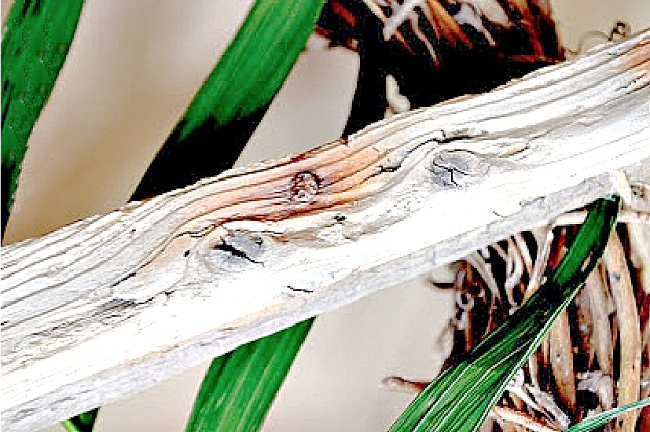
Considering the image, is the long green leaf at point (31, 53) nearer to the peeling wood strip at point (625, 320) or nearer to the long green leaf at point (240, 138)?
the long green leaf at point (240, 138)

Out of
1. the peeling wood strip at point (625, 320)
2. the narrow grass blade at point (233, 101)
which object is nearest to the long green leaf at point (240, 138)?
the narrow grass blade at point (233, 101)

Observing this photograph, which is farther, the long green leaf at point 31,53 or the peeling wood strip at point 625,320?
the peeling wood strip at point 625,320

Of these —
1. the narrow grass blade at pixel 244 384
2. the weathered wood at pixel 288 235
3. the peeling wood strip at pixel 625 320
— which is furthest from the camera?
the peeling wood strip at pixel 625 320

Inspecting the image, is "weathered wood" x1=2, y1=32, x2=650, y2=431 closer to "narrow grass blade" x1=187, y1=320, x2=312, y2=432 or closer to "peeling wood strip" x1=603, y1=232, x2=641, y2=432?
"narrow grass blade" x1=187, y1=320, x2=312, y2=432

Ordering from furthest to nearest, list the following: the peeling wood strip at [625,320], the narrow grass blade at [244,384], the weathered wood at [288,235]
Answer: the peeling wood strip at [625,320] < the narrow grass blade at [244,384] < the weathered wood at [288,235]

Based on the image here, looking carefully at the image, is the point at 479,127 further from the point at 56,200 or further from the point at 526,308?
the point at 56,200

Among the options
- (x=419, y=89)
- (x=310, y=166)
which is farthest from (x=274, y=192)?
(x=419, y=89)

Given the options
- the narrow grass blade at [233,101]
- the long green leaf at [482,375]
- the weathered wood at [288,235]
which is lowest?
the long green leaf at [482,375]

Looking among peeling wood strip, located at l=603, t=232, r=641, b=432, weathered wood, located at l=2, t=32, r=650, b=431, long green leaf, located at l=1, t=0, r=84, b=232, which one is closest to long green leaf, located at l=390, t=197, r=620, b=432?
weathered wood, located at l=2, t=32, r=650, b=431
